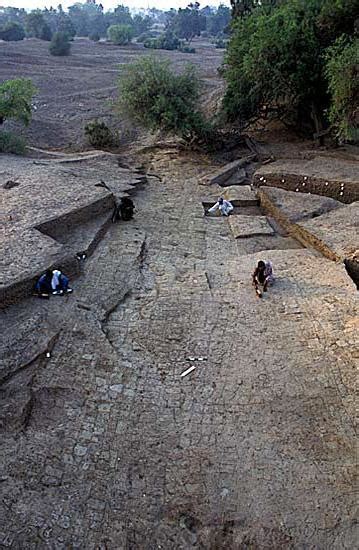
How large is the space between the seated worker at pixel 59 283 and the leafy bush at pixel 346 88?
406 inches

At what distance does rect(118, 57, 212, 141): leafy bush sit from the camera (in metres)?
18.8

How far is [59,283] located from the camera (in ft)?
29.9

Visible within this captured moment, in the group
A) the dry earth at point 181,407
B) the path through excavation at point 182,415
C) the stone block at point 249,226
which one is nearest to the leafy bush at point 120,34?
the stone block at point 249,226

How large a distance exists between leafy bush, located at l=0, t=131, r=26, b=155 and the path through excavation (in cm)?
965

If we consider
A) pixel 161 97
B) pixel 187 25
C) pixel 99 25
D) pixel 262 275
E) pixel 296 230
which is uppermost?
pixel 187 25

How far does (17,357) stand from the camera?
7375mm

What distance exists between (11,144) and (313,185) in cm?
1016

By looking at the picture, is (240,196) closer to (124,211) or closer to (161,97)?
(124,211)

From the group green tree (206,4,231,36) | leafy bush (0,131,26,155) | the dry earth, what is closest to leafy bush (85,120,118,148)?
leafy bush (0,131,26,155)

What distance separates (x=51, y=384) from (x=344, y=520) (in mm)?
3946

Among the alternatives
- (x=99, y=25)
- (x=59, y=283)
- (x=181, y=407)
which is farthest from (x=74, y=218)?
(x=99, y=25)

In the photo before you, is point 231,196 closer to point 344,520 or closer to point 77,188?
point 77,188

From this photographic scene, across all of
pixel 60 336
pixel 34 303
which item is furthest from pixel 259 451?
pixel 34 303

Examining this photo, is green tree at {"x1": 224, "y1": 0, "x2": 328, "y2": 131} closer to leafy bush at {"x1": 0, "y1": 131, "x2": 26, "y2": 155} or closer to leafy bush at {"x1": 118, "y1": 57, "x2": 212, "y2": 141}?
leafy bush at {"x1": 118, "y1": 57, "x2": 212, "y2": 141}
